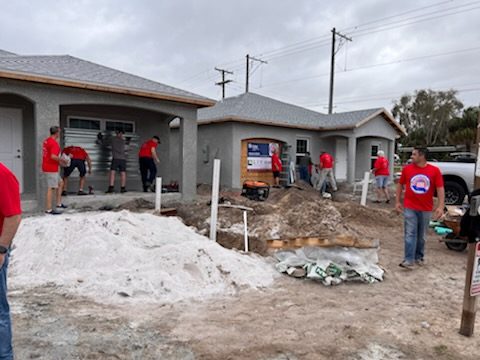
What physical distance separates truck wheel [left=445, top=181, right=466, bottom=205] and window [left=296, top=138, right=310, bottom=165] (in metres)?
7.18

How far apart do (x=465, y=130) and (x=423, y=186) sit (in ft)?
131

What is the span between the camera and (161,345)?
11.3 ft

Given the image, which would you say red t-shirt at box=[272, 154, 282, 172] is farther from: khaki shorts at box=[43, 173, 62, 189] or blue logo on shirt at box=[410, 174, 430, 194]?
blue logo on shirt at box=[410, 174, 430, 194]

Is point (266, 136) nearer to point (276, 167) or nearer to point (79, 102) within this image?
point (276, 167)

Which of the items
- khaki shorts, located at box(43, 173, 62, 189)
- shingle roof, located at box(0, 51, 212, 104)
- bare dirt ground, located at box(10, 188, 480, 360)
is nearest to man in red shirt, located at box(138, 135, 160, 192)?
shingle roof, located at box(0, 51, 212, 104)

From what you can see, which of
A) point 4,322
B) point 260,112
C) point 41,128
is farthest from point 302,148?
point 4,322

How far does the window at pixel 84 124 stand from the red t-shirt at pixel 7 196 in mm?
10279

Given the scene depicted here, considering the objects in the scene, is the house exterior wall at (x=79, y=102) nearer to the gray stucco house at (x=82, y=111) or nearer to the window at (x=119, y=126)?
the gray stucco house at (x=82, y=111)

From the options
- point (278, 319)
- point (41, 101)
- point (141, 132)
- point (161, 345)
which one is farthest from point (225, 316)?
point (141, 132)

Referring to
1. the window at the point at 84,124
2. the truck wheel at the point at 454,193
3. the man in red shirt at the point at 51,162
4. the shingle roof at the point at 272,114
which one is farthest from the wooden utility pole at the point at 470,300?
the shingle roof at the point at 272,114

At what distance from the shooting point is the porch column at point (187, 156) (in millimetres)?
11812

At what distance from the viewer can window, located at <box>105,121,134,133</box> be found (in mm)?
12711

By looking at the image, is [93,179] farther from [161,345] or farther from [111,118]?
[161,345]

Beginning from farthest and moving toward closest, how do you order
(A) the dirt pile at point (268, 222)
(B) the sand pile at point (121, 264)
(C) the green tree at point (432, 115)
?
(C) the green tree at point (432, 115)
(A) the dirt pile at point (268, 222)
(B) the sand pile at point (121, 264)
